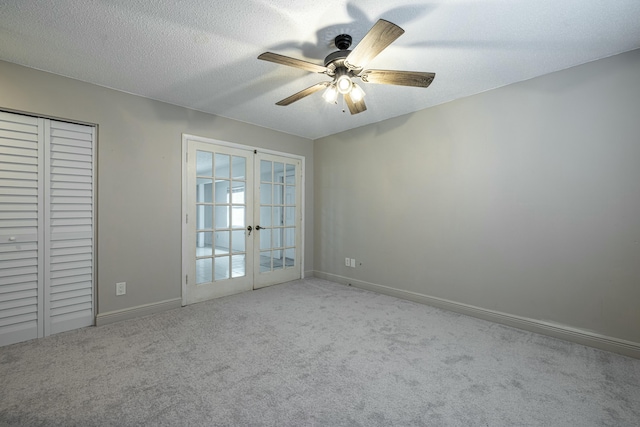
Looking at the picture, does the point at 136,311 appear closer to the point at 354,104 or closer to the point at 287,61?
the point at 287,61

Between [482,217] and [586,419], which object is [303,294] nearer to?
[482,217]

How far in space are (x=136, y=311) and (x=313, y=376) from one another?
2171 mm

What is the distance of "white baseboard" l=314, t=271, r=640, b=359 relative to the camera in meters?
2.23

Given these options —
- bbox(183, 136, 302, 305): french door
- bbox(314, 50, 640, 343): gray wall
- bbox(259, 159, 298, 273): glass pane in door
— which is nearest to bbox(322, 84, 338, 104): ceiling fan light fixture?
bbox(314, 50, 640, 343): gray wall

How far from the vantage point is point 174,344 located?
2389 mm

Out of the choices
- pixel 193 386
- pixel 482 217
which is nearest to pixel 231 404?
pixel 193 386

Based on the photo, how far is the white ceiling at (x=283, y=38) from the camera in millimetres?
1767

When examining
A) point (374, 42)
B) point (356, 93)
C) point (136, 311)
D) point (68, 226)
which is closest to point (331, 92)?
point (356, 93)

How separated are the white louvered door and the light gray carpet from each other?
0.78 ft

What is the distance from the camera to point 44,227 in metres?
2.54

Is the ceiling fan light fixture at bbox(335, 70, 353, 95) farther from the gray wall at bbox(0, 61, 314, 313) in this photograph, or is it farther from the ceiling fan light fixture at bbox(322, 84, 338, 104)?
the gray wall at bbox(0, 61, 314, 313)

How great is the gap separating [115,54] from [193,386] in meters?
2.59

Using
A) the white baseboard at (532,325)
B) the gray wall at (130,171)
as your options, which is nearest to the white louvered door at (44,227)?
the gray wall at (130,171)

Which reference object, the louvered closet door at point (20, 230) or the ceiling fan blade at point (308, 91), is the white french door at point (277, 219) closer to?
the ceiling fan blade at point (308, 91)
